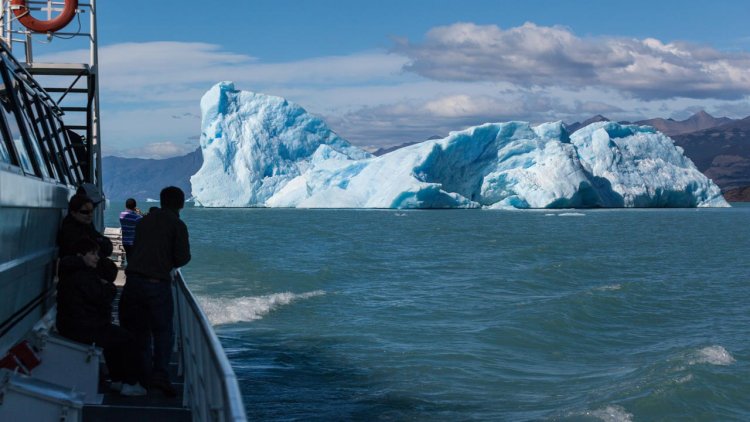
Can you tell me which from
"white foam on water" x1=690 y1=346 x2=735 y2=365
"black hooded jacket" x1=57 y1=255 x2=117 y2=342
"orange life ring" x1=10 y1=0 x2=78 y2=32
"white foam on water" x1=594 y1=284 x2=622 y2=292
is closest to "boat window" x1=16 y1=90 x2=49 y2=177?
"black hooded jacket" x1=57 y1=255 x2=117 y2=342

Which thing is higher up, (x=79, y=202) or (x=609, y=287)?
(x=79, y=202)

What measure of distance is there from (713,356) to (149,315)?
859 cm

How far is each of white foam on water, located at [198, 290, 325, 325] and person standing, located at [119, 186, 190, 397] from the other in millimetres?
8258

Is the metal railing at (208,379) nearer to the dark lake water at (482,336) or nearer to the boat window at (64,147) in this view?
the boat window at (64,147)

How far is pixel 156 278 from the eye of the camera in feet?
17.2

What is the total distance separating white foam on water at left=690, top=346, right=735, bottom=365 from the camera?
11.2 meters

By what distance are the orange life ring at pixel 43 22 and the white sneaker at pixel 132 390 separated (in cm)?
652

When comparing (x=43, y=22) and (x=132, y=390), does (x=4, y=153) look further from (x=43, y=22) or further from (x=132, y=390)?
(x=43, y=22)

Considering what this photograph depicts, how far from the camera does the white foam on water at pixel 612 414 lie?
8.66 metres

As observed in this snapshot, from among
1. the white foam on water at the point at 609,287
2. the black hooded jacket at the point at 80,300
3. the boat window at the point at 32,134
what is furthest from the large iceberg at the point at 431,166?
the black hooded jacket at the point at 80,300

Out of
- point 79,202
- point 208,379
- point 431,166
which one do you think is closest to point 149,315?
point 79,202

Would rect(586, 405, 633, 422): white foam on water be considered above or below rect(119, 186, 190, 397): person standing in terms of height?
below

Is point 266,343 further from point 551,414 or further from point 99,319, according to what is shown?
point 99,319

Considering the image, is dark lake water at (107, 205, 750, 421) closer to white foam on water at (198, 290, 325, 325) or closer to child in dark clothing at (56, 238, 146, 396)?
white foam on water at (198, 290, 325, 325)
